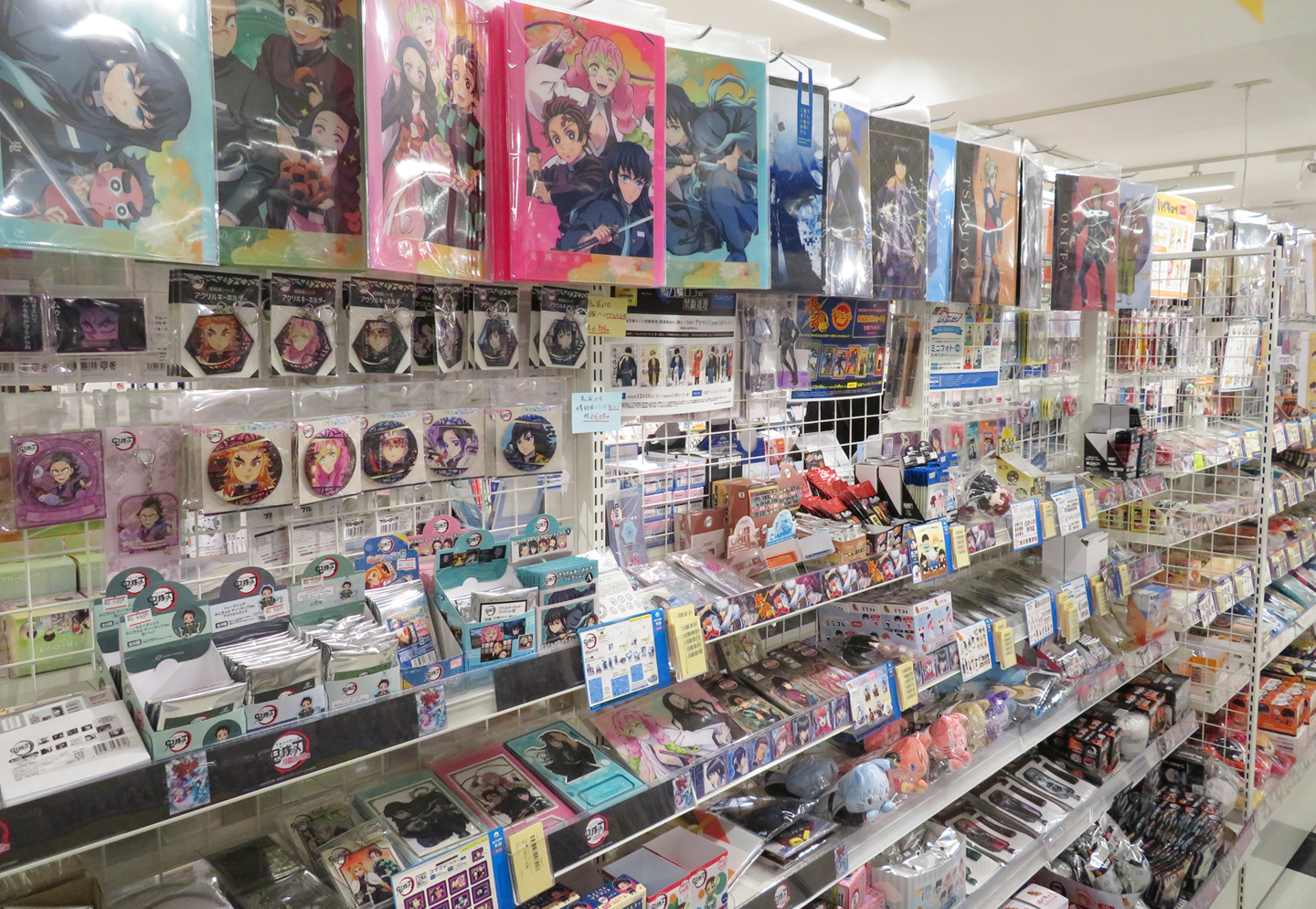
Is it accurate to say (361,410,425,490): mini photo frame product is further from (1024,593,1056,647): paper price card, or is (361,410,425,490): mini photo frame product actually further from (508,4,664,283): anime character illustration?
(1024,593,1056,647): paper price card

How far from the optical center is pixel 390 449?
1.38 m

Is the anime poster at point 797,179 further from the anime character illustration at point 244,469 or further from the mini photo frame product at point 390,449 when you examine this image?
the anime character illustration at point 244,469

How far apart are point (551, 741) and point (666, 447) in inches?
26.7

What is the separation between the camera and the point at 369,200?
3.83 feet

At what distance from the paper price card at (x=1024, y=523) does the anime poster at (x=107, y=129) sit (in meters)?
2.01

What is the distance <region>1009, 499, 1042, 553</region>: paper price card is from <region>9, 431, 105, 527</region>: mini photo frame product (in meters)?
2.06

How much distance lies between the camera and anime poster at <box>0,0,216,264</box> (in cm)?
91

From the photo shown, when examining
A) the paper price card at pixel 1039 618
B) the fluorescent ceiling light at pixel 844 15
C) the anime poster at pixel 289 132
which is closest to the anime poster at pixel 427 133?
the anime poster at pixel 289 132

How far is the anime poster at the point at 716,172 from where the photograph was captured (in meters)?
1.53

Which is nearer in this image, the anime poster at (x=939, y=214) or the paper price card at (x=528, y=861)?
the paper price card at (x=528, y=861)

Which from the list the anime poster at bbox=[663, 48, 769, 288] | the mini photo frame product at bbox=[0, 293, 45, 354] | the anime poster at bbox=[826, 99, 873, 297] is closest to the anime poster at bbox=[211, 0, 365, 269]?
the mini photo frame product at bbox=[0, 293, 45, 354]

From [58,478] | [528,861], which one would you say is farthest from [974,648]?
[58,478]

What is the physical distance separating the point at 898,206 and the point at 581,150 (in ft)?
2.99

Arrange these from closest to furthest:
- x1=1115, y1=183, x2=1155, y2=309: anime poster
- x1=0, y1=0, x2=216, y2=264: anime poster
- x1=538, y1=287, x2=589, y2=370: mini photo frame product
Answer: x1=0, y1=0, x2=216, y2=264: anime poster → x1=538, y1=287, x2=589, y2=370: mini photo frame product → x1=1115, y1=183, x2=1155, y2=309: anime poster
